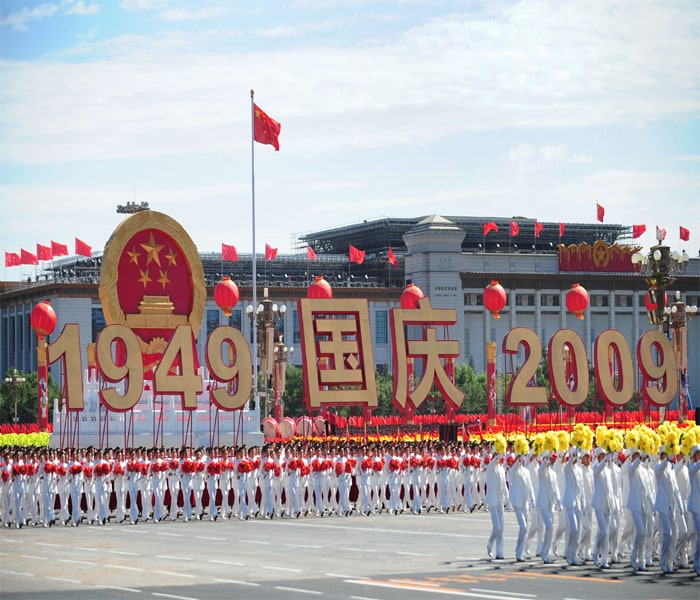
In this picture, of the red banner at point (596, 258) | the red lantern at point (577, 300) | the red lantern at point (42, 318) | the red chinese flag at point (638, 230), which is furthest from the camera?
the red banner at point (596, 258)

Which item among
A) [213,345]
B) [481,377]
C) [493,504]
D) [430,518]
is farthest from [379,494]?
[481,377]

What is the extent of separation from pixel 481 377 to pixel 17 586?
57.9 metres

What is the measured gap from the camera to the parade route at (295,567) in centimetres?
1703

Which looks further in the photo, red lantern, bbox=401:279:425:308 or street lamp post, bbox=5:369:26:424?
street lamp post, bbox=5:369:26:424

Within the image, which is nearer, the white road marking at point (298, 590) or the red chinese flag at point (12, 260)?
the white road marking at point (298, 590)

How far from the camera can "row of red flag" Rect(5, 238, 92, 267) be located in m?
65.9

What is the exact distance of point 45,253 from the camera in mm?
68625

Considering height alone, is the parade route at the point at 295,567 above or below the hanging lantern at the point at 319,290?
below

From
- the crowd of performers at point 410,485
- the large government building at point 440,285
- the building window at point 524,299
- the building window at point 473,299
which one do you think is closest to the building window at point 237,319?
the large government building at point 440,285

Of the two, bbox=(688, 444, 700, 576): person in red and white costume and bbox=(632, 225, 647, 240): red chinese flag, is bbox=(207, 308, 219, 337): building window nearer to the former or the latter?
bbox=(632, 225, 647, 240): red chinese flag

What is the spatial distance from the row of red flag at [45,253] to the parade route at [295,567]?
4078 cm

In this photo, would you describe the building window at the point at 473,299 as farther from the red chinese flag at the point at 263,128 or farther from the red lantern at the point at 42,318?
the red lantern at the point at 42,318

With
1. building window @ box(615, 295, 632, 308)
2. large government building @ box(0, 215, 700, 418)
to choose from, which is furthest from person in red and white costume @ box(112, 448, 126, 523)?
building window @ box(615, 295, 632, 308)

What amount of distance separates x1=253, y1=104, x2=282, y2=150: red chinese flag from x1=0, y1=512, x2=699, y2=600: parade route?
23.8m
